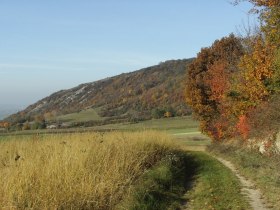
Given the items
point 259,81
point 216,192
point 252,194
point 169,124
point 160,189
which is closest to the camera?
point 252,194

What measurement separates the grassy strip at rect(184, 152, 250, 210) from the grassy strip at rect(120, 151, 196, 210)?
43cm

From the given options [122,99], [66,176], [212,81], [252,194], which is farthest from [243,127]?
[122,99]

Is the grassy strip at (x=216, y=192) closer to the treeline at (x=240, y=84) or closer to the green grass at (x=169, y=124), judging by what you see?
the treeline at (x=240, y=84)

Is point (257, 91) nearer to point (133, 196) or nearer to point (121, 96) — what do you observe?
point (133, 196)

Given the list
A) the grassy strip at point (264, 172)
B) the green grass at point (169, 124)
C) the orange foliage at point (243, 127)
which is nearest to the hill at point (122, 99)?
the green grass at point (169, 124)

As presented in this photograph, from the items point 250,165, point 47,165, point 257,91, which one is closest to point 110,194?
point 47,165

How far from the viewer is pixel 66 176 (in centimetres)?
949

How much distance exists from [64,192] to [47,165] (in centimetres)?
126

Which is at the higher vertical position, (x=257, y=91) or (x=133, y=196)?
(x=257, y=91)

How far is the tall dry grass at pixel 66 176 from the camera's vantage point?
27.0ft

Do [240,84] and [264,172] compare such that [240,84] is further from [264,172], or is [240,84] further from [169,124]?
[169,124]

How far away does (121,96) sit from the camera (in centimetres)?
14450

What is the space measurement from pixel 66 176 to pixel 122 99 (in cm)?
12711

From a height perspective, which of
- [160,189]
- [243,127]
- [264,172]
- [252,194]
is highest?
[243,127]
